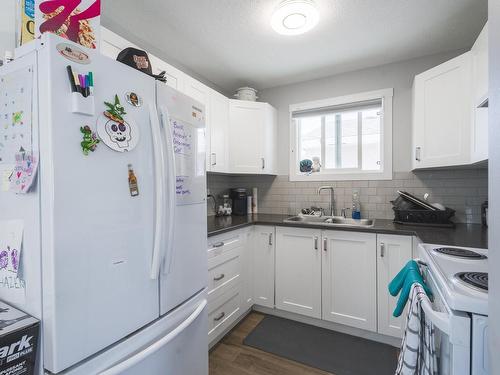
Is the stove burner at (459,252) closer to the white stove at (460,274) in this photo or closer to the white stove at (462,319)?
the white stove at (460,274)

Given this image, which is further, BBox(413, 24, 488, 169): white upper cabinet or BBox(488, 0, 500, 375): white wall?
BBox(413, 24, 488, 169): white upper cabinet

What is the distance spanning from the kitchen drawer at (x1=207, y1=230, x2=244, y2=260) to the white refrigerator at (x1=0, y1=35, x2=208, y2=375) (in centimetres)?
64

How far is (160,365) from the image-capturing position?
1.04 m

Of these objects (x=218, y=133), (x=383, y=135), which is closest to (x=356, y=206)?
(x=383, y=135)

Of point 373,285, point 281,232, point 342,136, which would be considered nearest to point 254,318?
point 281,232

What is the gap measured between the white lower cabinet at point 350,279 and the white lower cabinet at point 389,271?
0.04 metres

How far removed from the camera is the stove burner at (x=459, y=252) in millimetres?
1122

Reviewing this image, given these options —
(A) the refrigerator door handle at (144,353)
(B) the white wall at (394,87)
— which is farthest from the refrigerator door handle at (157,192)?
(B) the white wall at (394,87)

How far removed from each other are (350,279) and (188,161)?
1.66m

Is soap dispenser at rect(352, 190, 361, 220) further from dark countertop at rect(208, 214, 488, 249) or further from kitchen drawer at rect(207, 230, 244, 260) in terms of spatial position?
kitchen drawer at rect(207, 230, 244, 260)

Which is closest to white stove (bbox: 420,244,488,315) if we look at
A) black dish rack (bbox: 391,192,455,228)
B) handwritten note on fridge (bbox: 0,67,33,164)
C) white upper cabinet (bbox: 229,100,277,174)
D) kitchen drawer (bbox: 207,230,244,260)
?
black dish rack (bbox: 391,192,455,228)

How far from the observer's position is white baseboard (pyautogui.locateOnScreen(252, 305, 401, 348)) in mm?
1982

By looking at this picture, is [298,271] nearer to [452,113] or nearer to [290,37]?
[452,113]

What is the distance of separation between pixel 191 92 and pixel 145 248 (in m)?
1.51
